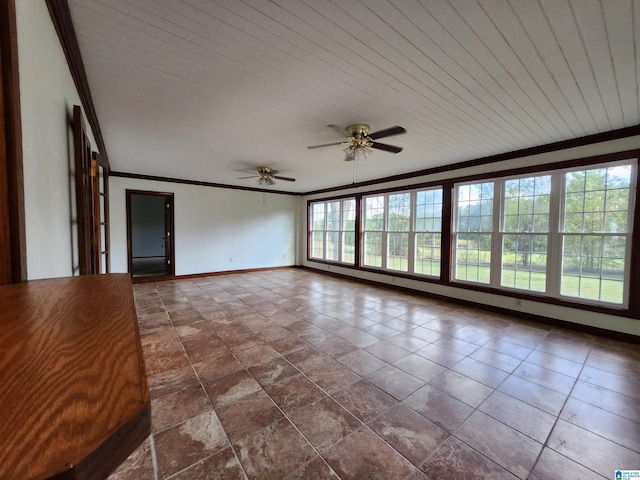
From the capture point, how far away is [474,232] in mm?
4715

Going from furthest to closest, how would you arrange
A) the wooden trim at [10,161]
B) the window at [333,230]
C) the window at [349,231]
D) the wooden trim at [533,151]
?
the window at [333,230]
the window at [349,231]
the wooden trim at [533,151]
the wooden trim at [10,161]

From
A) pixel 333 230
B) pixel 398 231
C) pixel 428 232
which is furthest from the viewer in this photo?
pixel 333 230

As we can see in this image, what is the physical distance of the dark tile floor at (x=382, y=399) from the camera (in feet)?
5.23

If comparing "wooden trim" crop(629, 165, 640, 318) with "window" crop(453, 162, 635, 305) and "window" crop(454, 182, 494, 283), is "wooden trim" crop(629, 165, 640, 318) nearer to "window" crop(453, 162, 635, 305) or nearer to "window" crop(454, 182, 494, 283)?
"window" crop(453, 162, 635, 305)

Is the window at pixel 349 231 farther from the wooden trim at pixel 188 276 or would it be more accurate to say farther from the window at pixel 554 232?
the window at pixel 554 232

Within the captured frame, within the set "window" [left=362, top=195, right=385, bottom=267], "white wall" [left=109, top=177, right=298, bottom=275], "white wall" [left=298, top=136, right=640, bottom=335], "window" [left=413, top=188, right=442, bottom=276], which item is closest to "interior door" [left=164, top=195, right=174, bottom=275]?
"white wall" [left=109, top=177, right=298, bottom=275]

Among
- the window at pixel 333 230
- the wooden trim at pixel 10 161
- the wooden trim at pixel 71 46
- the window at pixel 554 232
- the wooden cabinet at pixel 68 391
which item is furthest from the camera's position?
the window at pixel 333 230

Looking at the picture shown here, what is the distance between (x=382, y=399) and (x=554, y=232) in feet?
11.5

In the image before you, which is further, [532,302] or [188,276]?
[188,276]

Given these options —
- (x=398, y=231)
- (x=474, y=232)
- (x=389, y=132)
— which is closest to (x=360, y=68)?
(x=389, y=132)

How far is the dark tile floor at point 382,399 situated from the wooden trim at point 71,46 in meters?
2.50

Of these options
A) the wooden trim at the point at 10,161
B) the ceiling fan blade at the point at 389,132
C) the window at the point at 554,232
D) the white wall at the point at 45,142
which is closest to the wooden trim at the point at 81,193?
the white wall at the point at 45,142

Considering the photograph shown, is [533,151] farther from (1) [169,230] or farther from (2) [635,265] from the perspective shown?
(1) [169,230]

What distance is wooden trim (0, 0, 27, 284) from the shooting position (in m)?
0.93
